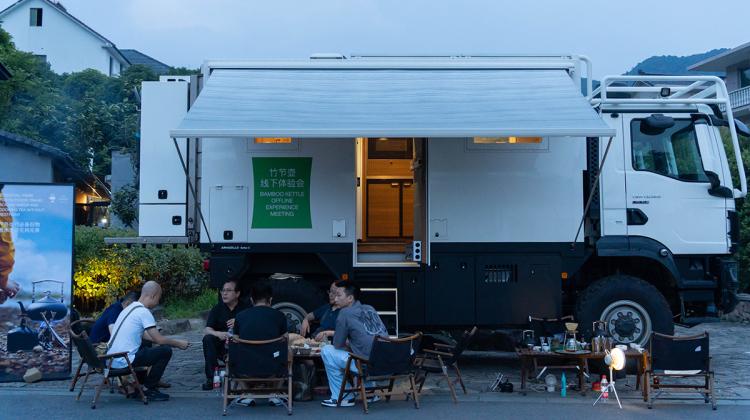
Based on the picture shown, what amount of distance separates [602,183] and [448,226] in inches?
76.0

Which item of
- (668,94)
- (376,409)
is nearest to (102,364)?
(376,409)

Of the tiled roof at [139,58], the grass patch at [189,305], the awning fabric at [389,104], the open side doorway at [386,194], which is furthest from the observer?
the tiled roof at [139,58]

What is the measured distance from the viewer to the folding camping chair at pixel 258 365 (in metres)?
7.00

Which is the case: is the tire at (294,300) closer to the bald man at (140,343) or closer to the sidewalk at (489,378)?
the sidewalk at (489,378)

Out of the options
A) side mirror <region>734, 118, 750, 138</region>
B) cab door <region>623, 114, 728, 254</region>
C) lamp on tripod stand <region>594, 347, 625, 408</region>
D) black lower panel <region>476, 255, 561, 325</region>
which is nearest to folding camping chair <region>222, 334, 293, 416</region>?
black lower panel <region>476, 255, 561, 325</region>

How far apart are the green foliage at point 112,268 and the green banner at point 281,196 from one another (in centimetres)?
479

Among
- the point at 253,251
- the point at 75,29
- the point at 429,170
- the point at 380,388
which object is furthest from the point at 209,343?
the point at 75,29

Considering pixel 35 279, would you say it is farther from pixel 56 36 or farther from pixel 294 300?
pixel 56 36

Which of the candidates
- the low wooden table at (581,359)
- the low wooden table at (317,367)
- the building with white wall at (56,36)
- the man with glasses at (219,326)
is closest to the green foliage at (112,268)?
the man with glasses at (219,326)

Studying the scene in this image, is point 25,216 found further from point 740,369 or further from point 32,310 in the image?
point 740,369

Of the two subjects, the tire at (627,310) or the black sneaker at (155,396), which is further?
the tire at (627,310)

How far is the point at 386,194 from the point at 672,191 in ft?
12.2

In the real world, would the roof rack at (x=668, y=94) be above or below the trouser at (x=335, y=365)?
above

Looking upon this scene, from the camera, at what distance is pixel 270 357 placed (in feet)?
23.1
